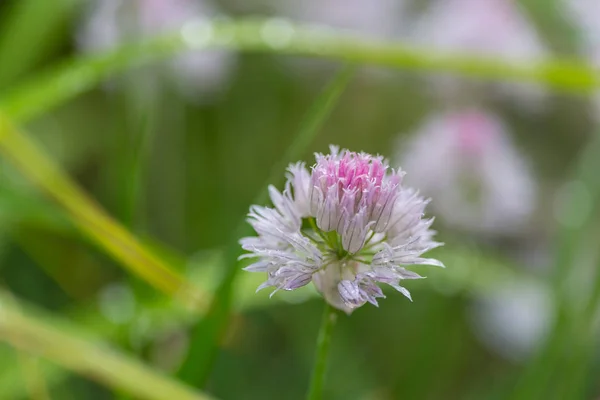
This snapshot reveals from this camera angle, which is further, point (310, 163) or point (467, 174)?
point (310, 163)

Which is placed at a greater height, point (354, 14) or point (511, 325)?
point (354, 14)

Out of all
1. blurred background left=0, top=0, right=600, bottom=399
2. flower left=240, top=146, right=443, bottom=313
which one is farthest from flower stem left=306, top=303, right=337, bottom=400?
blurred background left=0, top=0, right=600, bottom=399

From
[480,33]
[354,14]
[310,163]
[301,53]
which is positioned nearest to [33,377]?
[301,53]

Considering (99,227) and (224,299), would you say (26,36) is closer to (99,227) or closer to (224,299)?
(99,227)

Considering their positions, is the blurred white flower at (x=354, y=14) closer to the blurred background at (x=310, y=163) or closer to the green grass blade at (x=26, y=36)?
the blurred background at (x=310, y=163)

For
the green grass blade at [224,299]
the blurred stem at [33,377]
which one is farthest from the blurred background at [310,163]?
the green grass blade at [224,299]

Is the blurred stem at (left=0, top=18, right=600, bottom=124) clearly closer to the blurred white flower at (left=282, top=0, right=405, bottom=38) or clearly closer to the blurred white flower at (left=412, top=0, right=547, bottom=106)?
the blurred white flower at (left=412, top=0, right=547, bottom=106)
